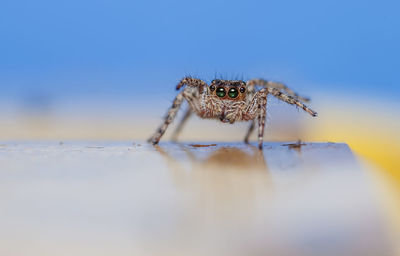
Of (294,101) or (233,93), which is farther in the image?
(233,93)

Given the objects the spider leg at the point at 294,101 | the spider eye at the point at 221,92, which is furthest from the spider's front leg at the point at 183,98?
the spider leg at the point at 294,101

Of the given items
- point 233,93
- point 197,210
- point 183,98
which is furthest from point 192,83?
point 197,210

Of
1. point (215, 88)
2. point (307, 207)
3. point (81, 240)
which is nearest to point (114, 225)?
point (81, 240)

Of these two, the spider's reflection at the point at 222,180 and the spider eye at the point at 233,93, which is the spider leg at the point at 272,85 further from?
the spider's reflection at the point at 222,180

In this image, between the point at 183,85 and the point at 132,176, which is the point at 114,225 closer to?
the point at 132,176

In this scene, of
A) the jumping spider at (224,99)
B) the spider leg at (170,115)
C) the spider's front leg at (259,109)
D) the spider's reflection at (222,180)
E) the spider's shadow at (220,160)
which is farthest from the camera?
the jumping spider at (224,99)

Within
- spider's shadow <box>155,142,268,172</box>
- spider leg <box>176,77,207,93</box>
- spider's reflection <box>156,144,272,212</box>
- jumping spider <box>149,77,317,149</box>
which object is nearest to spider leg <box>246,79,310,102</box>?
jumping spider <box>149,77,317,149</box>

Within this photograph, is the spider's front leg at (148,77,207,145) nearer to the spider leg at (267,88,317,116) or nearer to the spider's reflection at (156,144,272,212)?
the spider leg at (267,88,317,116)

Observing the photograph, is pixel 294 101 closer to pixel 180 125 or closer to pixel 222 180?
pixel 180 125
